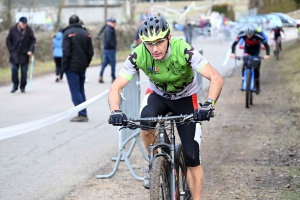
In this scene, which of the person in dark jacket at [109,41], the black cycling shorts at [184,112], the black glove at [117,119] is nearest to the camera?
the black glove at [117,119]

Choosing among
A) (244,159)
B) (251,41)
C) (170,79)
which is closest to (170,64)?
(170,79)

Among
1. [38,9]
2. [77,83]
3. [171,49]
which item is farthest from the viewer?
[38,9]

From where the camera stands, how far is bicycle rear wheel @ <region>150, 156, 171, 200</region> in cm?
516

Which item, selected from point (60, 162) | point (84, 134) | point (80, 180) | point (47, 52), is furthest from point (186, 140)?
point (47, 52)

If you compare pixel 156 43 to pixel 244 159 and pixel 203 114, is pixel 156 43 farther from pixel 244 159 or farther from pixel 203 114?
pixel 244 159

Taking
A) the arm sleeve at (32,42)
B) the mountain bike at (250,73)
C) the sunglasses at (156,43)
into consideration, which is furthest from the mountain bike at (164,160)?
the arm sleeve at (32,42)

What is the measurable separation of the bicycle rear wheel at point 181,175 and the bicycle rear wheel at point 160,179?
0.23 metres

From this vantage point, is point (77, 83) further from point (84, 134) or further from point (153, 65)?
point (153, 65)

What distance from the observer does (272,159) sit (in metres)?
9.34

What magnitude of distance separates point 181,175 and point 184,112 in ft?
1.93

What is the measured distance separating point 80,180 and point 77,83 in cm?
489

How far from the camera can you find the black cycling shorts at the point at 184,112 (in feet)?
19.4

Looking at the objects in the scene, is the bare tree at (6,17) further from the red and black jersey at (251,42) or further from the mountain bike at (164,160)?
the mountain bike at (164,160)

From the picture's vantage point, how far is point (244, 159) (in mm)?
9352
